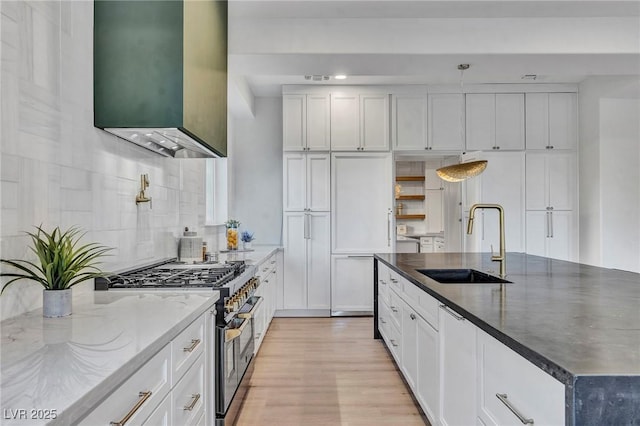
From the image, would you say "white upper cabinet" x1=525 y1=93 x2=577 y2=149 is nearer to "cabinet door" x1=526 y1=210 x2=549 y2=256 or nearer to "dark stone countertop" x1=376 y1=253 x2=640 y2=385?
"cabinet door" x1=526 y1=210 x2=549 y2=256

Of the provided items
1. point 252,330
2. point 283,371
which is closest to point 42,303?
point 252,330

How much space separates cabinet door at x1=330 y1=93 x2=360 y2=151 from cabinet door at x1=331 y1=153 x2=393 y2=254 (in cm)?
14

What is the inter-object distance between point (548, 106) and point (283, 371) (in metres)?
4.50

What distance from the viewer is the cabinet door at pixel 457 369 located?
4.98ft

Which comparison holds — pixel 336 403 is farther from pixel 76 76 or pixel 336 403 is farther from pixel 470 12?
pixel 470 12

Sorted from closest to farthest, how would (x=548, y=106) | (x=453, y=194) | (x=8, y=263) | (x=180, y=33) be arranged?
(x=8, y=263), (x=180, y=33), (x=548, y=106), (x=453, y=194)

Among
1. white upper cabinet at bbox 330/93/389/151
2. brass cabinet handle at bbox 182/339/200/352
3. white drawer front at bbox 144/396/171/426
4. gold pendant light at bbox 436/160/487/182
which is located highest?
white upper cabinet at bbox 330/93/389/151

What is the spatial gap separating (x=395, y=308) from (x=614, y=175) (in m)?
3.48

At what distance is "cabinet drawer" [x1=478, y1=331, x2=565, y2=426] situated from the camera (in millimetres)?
963

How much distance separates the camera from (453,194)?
5.58 meters


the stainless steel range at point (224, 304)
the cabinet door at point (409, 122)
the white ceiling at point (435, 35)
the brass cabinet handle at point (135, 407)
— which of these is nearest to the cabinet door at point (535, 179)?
the cabinet door at point (409, 122)

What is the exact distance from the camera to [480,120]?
5016mm

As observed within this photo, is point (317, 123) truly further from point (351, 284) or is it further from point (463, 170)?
point (463, 170)

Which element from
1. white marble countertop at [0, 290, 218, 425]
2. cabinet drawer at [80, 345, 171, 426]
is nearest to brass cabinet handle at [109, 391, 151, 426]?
cabinet drawer at [80, 345, 171, 426]
